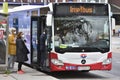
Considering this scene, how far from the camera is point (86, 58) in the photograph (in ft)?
53.0

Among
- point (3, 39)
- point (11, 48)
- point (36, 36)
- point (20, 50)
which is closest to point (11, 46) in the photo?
point (11, 48)

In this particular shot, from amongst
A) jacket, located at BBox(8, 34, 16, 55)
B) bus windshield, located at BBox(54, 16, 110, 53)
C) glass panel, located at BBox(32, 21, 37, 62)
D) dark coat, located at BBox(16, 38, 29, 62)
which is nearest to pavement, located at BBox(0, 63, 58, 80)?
dark coat, located at BBox(16, 38, 29, 62)

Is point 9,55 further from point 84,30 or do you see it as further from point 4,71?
point 84,30

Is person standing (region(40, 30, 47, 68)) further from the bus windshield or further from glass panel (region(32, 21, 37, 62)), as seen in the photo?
glass panel (region(32, 21, 37, 62))

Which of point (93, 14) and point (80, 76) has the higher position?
point (93, 14)

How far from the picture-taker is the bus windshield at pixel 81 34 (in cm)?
1612

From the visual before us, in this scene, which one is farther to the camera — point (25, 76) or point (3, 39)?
point (3, 39)

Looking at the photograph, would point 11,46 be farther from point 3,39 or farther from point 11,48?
point 3,39

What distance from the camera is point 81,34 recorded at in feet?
53.5

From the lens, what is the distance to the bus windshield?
16.1 meters

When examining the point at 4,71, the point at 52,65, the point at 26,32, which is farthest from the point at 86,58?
the point at 26,32

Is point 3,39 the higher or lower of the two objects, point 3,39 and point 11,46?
the higher

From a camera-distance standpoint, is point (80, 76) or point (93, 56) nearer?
point (93, 56)

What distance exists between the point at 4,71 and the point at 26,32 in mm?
3315
